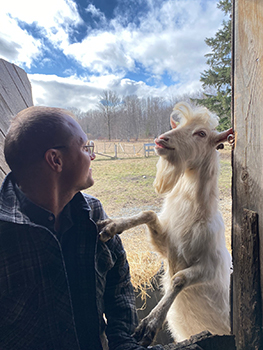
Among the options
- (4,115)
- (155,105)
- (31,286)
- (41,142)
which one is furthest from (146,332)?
(155,105)

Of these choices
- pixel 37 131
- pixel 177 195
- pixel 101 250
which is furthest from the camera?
pixel 177 195

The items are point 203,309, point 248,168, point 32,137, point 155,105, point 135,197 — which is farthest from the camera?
point 135,197

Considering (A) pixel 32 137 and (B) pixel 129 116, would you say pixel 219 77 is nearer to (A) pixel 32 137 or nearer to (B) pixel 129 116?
(B) pixel 129 116

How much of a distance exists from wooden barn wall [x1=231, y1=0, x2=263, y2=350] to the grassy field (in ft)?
3.54

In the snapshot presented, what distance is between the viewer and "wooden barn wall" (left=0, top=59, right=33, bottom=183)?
115 cm

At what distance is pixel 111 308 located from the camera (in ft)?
3.00

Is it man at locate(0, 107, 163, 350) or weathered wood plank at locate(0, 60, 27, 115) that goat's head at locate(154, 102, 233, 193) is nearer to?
man at locate(0, 107, 163, 350)

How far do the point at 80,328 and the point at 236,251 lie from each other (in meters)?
0.68

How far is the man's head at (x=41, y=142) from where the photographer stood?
664 mm

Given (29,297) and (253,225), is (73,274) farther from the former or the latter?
(253,225)

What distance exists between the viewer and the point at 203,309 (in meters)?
1.22

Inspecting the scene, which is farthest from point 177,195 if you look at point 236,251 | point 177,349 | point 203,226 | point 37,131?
point 37,131

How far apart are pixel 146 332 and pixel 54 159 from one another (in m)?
0.81

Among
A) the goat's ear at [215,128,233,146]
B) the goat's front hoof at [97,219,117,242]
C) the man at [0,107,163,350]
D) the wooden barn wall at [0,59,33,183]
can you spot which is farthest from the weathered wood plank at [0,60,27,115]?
the goat's ear at [215,128,233,146]
